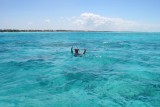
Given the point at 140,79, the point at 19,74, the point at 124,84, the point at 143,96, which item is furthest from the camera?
the point at 19,74

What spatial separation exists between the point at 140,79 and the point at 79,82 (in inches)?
211

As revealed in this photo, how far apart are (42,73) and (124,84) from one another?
814 cm

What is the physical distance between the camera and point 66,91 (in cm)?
1634

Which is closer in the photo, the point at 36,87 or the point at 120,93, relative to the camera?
the point at 120,93

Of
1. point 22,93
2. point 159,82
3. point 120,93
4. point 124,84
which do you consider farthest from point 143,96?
point 22,93

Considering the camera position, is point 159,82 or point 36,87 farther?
point 159,82

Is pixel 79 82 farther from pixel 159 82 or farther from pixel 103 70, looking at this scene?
pixel 159 82

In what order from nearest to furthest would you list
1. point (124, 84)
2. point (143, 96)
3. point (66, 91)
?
point (143, 96) → point (66, 91) → point (124, 84)

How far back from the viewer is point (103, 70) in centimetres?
2259

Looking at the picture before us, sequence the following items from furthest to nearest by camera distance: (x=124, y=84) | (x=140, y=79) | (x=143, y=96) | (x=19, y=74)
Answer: (x=19, y=74) → (x=140, y=79) → (x=124, y=84) → (x=143, y=96)

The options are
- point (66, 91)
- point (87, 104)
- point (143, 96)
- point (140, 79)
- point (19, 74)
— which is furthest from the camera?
point (19, 74)

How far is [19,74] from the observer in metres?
21.3

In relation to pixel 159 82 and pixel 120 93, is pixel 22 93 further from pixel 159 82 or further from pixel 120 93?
pixel 159 82

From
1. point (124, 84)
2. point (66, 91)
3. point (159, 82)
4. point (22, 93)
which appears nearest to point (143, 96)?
point (124, 84)
